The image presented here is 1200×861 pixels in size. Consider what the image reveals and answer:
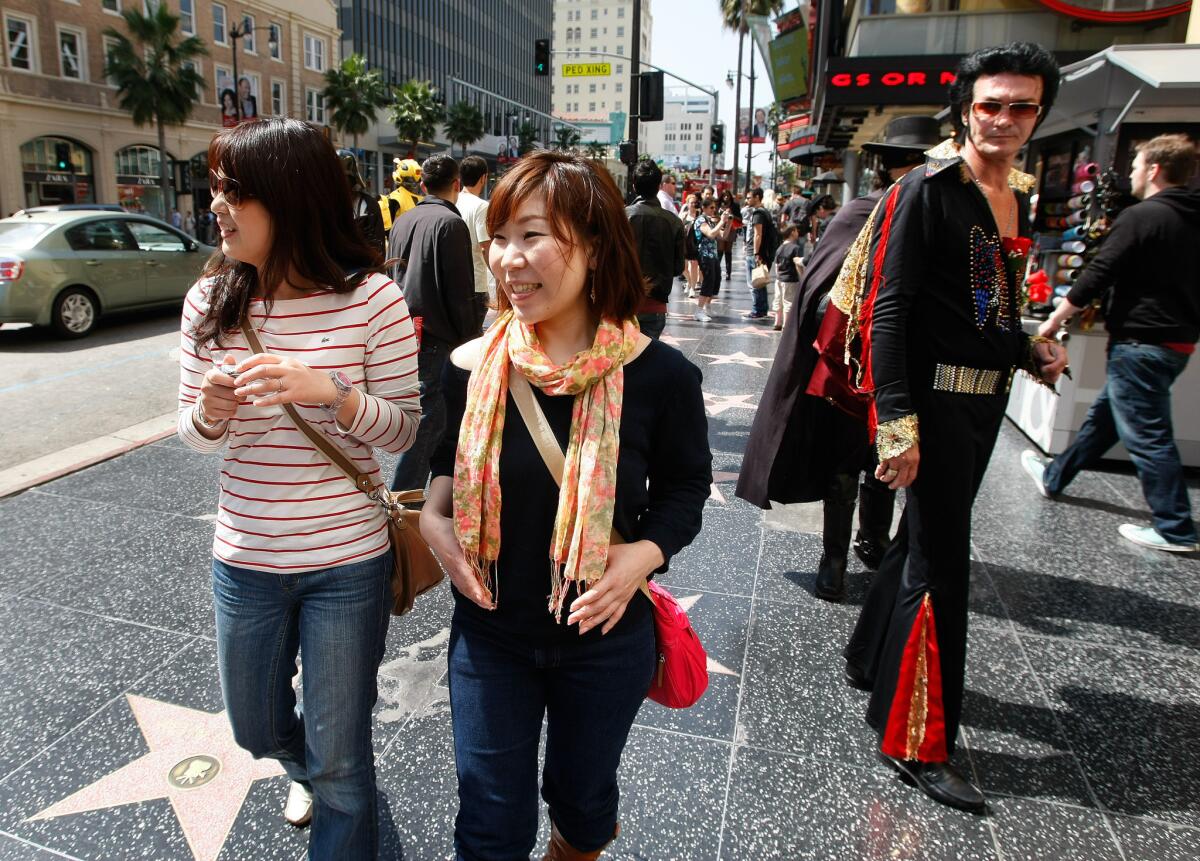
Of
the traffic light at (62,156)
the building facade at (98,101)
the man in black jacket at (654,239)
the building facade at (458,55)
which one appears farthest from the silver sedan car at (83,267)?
the building facade at (458,55)

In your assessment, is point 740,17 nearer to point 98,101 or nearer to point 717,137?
point 717,137

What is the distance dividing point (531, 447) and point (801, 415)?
85.7 inches

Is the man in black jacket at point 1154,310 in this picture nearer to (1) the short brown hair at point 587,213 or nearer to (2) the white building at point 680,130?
(1) the short brown hair at point 587,213

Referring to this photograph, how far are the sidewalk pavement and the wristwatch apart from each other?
1.35 metres

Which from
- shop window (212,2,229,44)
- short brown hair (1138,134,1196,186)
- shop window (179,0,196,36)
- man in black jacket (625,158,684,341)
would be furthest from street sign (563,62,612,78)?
shop window (212,2,229,44)

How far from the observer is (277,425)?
1.85 metres

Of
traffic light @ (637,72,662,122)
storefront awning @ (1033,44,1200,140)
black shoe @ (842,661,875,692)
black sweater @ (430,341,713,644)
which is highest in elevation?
traffic light @ (637,72,662,122)

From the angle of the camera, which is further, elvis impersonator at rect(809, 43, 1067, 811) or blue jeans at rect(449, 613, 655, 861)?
elvis impersonator at rect(809, 43, 1067, 811)

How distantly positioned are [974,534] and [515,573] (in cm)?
376

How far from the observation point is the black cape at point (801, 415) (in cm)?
343

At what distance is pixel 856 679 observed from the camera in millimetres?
3109

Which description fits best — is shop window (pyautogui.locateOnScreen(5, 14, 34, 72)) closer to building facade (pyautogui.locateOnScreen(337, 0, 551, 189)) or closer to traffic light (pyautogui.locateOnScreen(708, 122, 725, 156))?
building facade (pyautogui.locateOnScreen(337, 0, 551, 189))

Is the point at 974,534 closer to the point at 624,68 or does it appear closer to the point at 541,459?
the point at 541,459

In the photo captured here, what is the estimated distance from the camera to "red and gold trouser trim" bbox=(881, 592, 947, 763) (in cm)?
253
